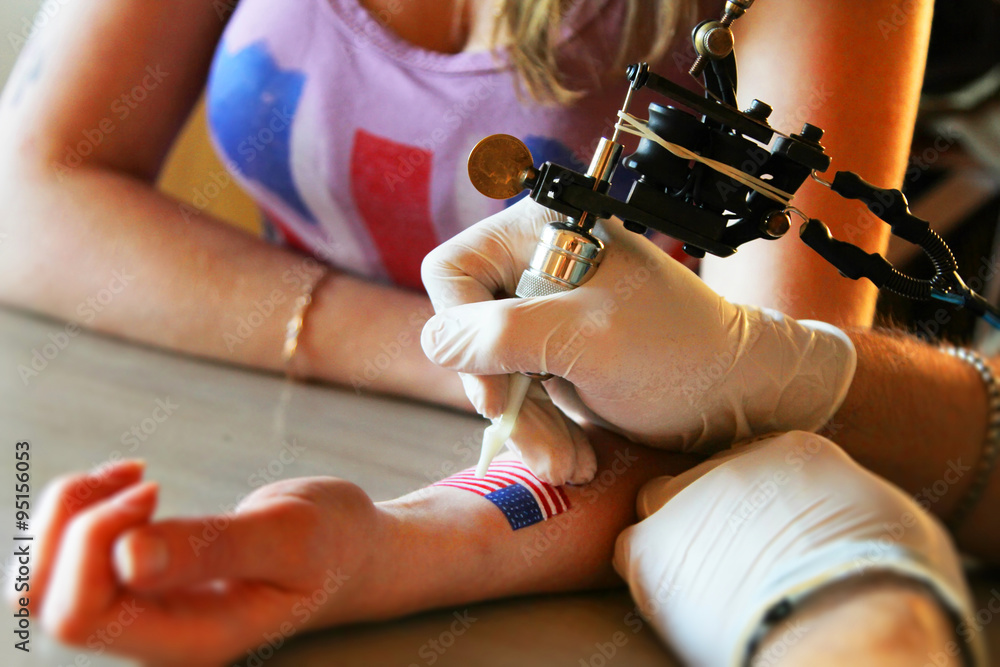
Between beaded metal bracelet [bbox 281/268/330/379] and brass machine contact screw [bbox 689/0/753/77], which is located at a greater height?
brass machine contact screw [bbox 689/0/753/77]

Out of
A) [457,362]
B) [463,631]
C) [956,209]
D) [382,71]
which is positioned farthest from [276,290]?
[956,209]

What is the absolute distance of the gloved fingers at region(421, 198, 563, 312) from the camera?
566 millimetres

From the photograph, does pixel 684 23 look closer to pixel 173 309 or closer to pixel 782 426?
pixel 782 426

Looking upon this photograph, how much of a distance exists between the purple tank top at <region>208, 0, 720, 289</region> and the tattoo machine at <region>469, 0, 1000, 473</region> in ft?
1.28

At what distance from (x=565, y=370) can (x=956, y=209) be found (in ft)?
2.54

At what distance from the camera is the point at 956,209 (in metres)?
1.02

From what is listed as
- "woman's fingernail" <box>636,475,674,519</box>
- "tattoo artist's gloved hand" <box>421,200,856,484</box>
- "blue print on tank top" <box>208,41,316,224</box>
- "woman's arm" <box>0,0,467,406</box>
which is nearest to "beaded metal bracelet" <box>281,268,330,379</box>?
"woman's arm" <box>0,0,467,406</box>

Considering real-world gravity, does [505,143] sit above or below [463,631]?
above

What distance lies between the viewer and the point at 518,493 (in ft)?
1.85

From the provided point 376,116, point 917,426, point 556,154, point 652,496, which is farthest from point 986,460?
point 376,116

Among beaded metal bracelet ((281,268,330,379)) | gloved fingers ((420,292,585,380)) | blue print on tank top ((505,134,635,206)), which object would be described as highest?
blue print on tank top ((505,134,635,206))

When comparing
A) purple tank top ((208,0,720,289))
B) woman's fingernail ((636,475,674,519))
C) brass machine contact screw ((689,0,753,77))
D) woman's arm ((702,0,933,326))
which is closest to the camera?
brass machine contact screw ((689,0,753,77))

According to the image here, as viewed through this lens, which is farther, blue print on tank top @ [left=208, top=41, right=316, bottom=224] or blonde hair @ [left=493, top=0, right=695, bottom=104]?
blue print on tank top @ [left=208, top=41, right=316, bottom=224]

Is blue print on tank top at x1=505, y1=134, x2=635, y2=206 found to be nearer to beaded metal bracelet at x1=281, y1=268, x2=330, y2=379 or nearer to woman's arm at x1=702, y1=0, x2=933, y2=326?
woman's arm at x1=702, y1=0, x2=933, y2=326
